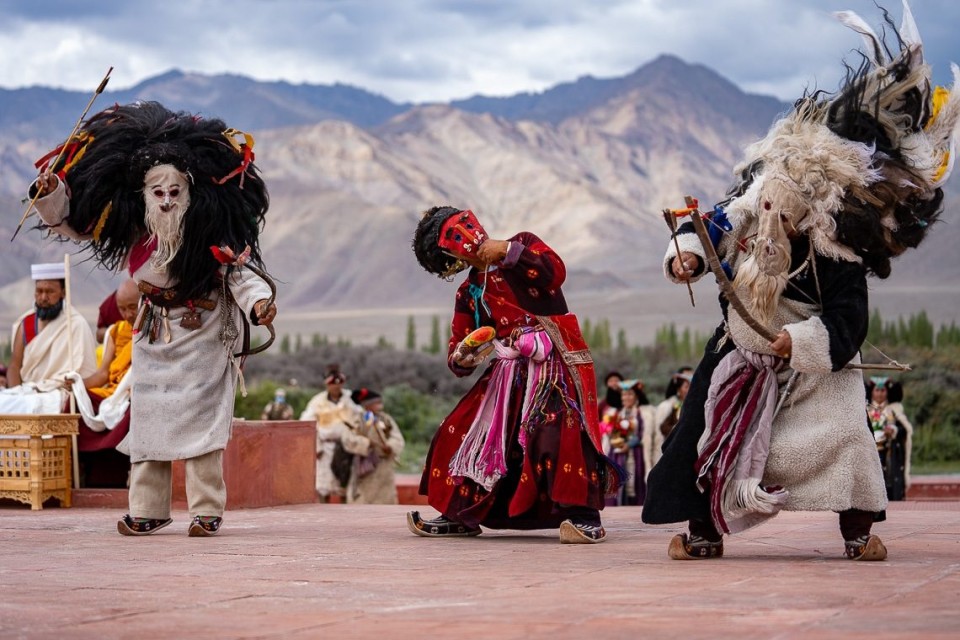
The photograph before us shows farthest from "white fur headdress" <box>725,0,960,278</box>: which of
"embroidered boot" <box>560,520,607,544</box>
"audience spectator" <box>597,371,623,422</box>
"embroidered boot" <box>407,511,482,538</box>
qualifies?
"audience spectator" <box>597,371,623,422</box>

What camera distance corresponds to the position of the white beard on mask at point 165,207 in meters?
8.02

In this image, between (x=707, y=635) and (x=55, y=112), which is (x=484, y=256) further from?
(x=55, y=112)

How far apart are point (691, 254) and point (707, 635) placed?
8.14 ft

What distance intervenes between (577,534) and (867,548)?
1685 millimetres

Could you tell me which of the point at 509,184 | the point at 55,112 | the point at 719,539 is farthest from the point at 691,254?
the point at 55,112

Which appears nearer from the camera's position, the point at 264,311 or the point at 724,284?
the point at 724,284

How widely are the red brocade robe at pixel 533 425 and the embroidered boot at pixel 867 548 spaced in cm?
161

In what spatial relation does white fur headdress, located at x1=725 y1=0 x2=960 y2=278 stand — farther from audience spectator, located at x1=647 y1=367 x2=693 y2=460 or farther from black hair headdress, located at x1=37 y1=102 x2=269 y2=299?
audience spectator, located at x1=647 y1=367 x2=693 y2=460

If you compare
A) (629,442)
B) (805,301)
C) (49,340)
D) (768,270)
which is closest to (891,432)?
(629,442)

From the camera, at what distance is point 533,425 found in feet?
25.0

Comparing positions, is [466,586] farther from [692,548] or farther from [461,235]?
[461,235]

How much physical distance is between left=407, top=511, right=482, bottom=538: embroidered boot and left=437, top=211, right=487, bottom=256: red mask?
4.64 feet

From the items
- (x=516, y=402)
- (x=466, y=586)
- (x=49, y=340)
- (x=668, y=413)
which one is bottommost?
(x=466, y=586)

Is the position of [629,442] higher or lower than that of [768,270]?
lower
